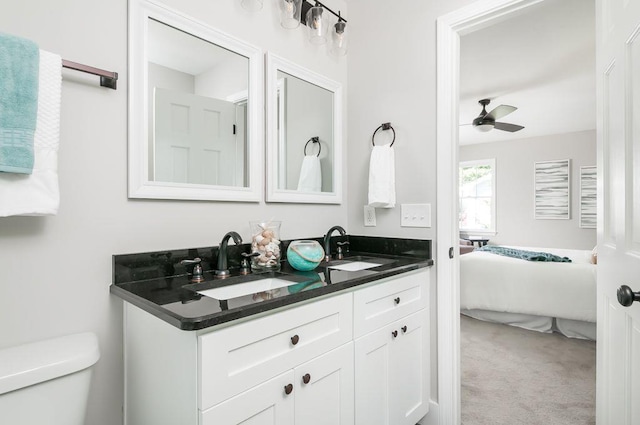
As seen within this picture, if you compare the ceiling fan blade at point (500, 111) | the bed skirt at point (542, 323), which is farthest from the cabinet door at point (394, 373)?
the ceiling fan blade at point (500, 111)

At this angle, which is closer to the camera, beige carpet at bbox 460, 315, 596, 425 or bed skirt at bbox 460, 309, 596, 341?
beige carpet at bbox 460, 315, 596, 425

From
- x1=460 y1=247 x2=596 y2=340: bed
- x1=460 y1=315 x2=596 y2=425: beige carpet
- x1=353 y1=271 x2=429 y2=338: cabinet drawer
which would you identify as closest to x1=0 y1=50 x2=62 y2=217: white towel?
x1=353 y1=271 x2=429 y2=338: cabinet drawer

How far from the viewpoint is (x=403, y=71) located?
190cm

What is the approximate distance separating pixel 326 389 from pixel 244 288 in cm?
49

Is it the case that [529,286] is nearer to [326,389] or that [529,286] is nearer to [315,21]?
[326,389]

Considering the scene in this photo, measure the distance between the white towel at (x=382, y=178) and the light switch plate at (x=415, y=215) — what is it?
8 cm

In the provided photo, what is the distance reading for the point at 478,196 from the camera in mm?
6805

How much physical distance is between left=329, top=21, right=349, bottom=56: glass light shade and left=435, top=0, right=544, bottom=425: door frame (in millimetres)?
529

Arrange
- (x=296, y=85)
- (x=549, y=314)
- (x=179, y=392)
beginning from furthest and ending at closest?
1. (x=549, y=314)
2. (x=296, y=85)
3. (x=179, y=392)

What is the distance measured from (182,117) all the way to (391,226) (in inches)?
48.2

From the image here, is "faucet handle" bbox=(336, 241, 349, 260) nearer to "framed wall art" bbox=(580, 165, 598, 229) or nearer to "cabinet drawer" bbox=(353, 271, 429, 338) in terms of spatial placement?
"cabinet drawer" bbox=(353, 271, 429, 338)

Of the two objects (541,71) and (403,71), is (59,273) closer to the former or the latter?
(403,71)

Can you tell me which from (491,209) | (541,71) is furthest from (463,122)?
(491,209)

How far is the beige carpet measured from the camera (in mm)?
1871
